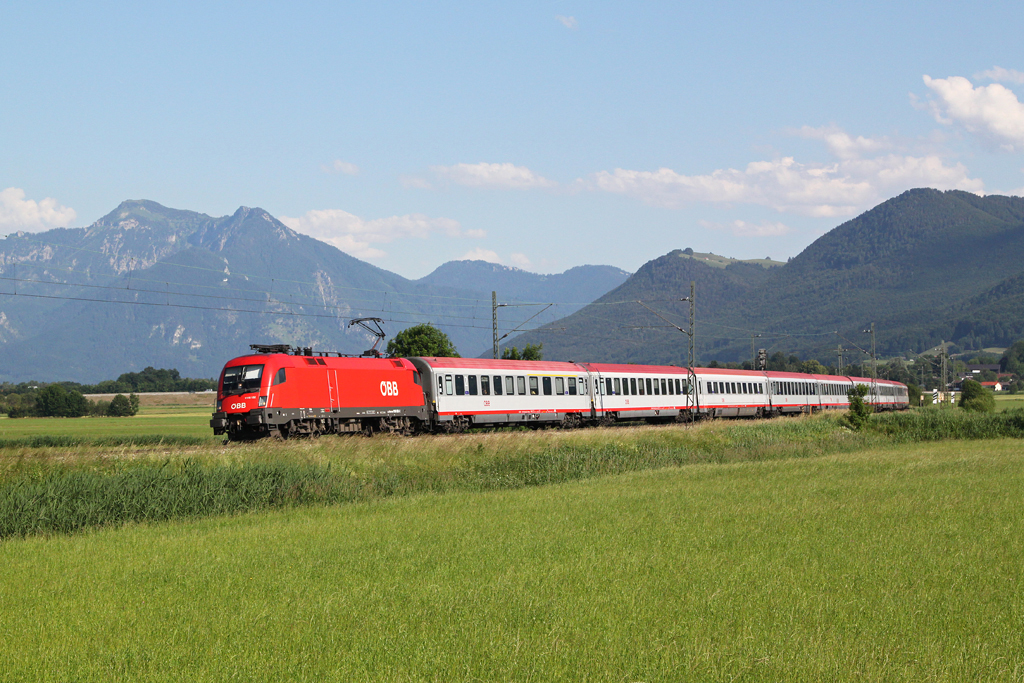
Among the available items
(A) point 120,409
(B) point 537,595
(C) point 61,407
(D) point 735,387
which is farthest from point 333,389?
(A) point 120,409

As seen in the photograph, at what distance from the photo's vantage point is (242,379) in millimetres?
35656

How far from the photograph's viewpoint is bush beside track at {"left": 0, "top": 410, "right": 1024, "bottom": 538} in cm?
2000

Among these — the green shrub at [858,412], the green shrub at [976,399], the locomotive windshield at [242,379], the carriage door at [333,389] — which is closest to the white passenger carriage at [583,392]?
the carriage door at [333,389]

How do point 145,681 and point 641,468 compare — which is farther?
point 641,468

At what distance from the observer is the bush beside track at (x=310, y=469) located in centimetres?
2000

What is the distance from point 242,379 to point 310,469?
38.3 feet

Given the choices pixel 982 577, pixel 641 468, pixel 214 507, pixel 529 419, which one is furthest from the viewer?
pixel 529 419

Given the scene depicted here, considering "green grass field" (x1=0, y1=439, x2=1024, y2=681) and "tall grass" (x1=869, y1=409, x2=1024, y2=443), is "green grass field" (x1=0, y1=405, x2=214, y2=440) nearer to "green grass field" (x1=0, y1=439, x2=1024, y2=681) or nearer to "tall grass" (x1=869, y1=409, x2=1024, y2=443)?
"tall grass" (x1=869, y1=409, x2=1024, y2=443)

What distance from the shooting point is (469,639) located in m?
9.98

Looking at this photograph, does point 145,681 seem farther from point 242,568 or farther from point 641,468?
point 641,468

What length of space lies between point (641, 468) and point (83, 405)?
99338mm

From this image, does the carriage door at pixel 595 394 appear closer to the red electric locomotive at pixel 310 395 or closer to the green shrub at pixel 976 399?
the red electric locomotive at pixel 310 395

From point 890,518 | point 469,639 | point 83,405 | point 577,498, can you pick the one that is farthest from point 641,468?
point 83,405

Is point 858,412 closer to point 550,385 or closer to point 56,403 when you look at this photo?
point 550,385
